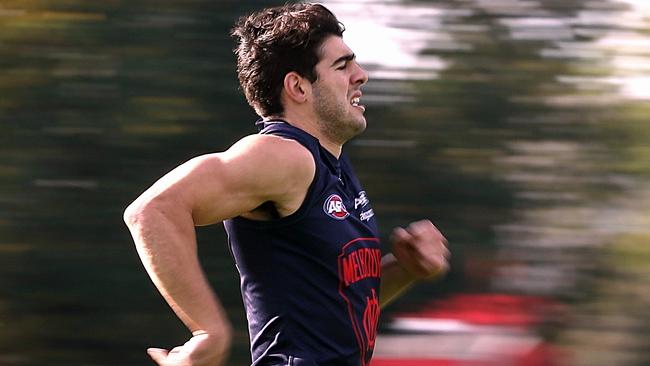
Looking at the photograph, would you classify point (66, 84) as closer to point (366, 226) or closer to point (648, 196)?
point (366, 226)

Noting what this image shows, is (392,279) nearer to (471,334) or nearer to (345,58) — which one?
(345,58)

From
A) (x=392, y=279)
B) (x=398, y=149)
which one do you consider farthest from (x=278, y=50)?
(x=398, y=149)

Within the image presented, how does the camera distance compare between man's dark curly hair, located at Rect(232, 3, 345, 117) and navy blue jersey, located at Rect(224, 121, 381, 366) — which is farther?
man's dark curly hair, located at Rect(232, 3, 345, 117)

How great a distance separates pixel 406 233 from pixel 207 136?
1.35 m

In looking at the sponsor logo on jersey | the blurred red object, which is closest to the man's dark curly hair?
the sponsor logo on jersey

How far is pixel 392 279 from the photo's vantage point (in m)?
3.66

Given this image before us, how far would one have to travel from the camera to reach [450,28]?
4.77 m

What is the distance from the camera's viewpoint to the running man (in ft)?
9.70

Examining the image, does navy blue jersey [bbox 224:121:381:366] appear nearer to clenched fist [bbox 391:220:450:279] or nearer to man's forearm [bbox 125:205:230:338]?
man's forearm [bbox 125:205:230:338]

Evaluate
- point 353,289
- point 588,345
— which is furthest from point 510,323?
Answer: point 353,289

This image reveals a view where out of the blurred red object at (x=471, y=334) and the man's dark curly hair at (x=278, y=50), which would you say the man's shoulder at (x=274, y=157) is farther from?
the blurred red object at (x=471, y=334)

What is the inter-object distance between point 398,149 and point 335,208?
159 centimetres

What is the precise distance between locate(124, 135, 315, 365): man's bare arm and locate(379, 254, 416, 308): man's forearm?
0.69 meters

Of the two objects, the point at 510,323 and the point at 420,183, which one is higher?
the point at 420,183
